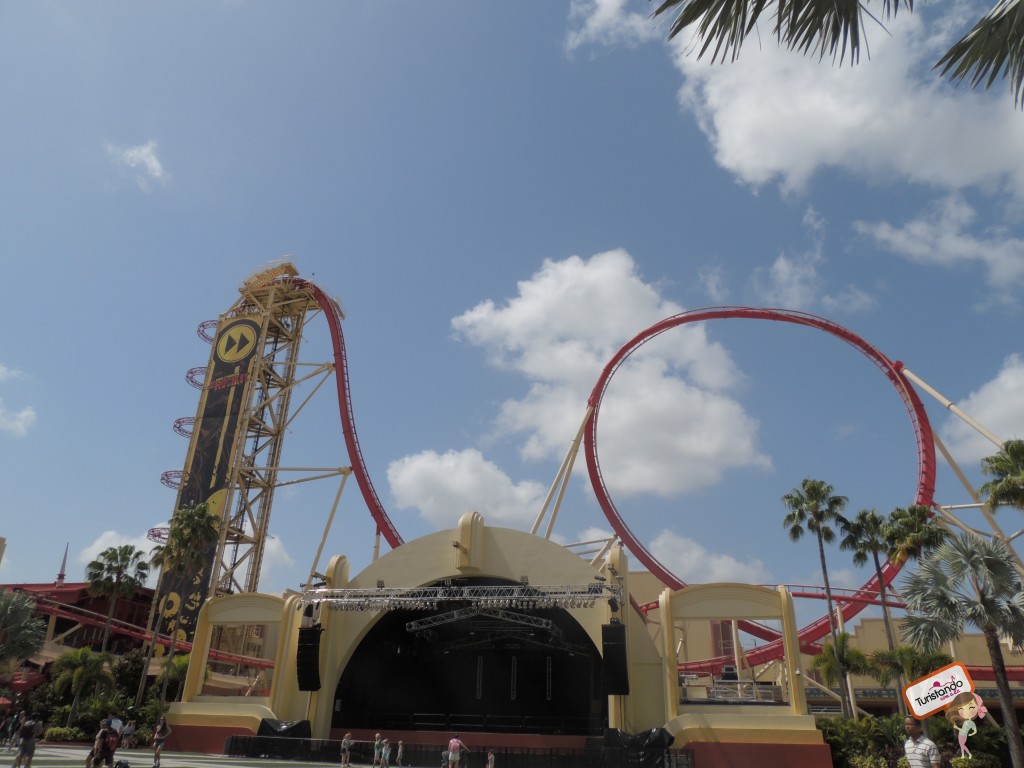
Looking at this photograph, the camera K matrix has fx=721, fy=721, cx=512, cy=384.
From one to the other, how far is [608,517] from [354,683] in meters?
13.7

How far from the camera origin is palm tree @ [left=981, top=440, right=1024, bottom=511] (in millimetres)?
18484

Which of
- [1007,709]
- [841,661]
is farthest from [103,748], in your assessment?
[841,661]

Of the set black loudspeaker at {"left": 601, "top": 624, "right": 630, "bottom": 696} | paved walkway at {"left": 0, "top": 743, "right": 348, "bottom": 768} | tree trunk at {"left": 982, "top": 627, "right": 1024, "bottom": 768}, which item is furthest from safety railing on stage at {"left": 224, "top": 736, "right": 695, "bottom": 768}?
tree trunk at {"left": 982, "top": 627, "right": 1024, "bottom": 768}

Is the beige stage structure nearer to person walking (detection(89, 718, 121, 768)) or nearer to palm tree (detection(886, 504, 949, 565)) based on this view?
palm tree (detection(886, 504, 949, 565))

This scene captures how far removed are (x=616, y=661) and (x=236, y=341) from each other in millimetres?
33104

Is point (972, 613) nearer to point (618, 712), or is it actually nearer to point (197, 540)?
point (618, 712)

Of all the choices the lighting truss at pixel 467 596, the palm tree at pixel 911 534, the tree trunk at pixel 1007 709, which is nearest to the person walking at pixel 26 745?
the lighting truss at pixel 467 596

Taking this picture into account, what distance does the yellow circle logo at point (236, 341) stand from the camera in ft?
145

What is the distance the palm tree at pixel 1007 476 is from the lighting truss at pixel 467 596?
10.5 m

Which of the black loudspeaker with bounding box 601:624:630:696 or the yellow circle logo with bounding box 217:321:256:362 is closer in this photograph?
the black loudspeaker with bounding box 601:624:630:696

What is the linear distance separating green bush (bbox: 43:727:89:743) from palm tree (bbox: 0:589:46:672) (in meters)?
3.65

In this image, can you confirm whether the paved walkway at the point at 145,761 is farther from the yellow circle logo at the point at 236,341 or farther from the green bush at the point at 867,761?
the yellow circle logo at the point at 236,341

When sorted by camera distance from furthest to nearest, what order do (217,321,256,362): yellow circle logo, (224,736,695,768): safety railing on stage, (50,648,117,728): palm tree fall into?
(217,321,256,362): yellow circle logo
(50,648,117,728): palm tree
(224,736,695,768): safety railing on stage

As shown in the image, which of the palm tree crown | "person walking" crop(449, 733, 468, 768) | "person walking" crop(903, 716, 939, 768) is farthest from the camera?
the palm tree crown
